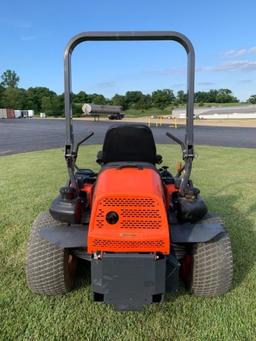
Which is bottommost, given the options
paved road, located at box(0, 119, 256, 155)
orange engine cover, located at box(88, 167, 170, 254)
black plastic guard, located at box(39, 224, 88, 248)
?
paved road, located at box(0, 119, 256, 155)

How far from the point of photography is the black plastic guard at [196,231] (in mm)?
2836

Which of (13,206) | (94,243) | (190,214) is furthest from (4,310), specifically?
(13,206)

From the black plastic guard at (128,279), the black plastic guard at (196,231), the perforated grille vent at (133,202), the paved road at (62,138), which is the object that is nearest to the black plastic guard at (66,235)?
the black plastic guard at (128,279)

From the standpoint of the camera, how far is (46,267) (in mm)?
2998

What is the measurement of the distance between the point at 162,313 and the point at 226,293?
0.58m

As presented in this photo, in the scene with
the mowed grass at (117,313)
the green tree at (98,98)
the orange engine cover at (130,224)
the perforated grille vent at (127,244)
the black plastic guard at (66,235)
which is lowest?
the mowed grass at (117,313)

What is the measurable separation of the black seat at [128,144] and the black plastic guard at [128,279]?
3.42ft

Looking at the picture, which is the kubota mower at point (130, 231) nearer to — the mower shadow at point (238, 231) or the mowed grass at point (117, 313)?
the mowed grass at point (117, 313)

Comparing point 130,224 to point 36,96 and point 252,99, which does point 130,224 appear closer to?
point 252,99

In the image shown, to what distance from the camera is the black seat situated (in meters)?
3.35

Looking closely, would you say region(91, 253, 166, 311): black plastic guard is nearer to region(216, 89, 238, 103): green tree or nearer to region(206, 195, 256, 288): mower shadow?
region(206, 195, 256, 288): mower shadow

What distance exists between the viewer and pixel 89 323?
2.81 m

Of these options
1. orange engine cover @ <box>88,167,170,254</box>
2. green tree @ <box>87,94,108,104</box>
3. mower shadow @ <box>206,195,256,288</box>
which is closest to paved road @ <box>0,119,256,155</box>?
green tree @ <box>87,94,108,104</box>

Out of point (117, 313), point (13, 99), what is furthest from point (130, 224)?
point (13, 99)
